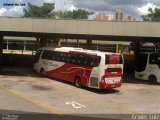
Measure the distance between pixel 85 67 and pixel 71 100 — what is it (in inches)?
192

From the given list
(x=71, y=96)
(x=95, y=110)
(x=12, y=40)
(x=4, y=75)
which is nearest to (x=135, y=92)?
(x=71, y=96)

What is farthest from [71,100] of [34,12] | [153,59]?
[34,12]

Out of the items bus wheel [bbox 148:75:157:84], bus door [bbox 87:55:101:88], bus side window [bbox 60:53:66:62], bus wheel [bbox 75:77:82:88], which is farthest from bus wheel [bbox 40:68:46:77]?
bus wheel [bbox 148:75:157:84]

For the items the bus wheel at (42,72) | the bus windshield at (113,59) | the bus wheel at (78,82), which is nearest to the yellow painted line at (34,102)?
the bus wheel at (78,82)

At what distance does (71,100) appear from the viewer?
20141 millimetres

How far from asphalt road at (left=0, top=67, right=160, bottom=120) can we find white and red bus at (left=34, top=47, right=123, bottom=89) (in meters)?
0.63

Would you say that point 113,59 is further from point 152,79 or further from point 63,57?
point 152,79

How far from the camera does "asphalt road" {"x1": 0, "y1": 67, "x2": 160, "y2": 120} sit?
656 inches

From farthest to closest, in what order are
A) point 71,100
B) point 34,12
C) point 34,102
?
point 34,12, point 71,100, point 34,102

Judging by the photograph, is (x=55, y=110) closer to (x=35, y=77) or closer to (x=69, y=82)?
(x=69, y=82)

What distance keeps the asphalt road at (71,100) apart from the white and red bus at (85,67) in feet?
2.08

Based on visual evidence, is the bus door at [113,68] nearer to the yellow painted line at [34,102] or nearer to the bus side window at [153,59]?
the bus side window at [153,59]

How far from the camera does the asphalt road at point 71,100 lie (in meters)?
16.7

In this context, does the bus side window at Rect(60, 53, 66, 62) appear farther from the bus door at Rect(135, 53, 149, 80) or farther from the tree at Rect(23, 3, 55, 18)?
the bus door at Rect(135, 53, 149, 80)
